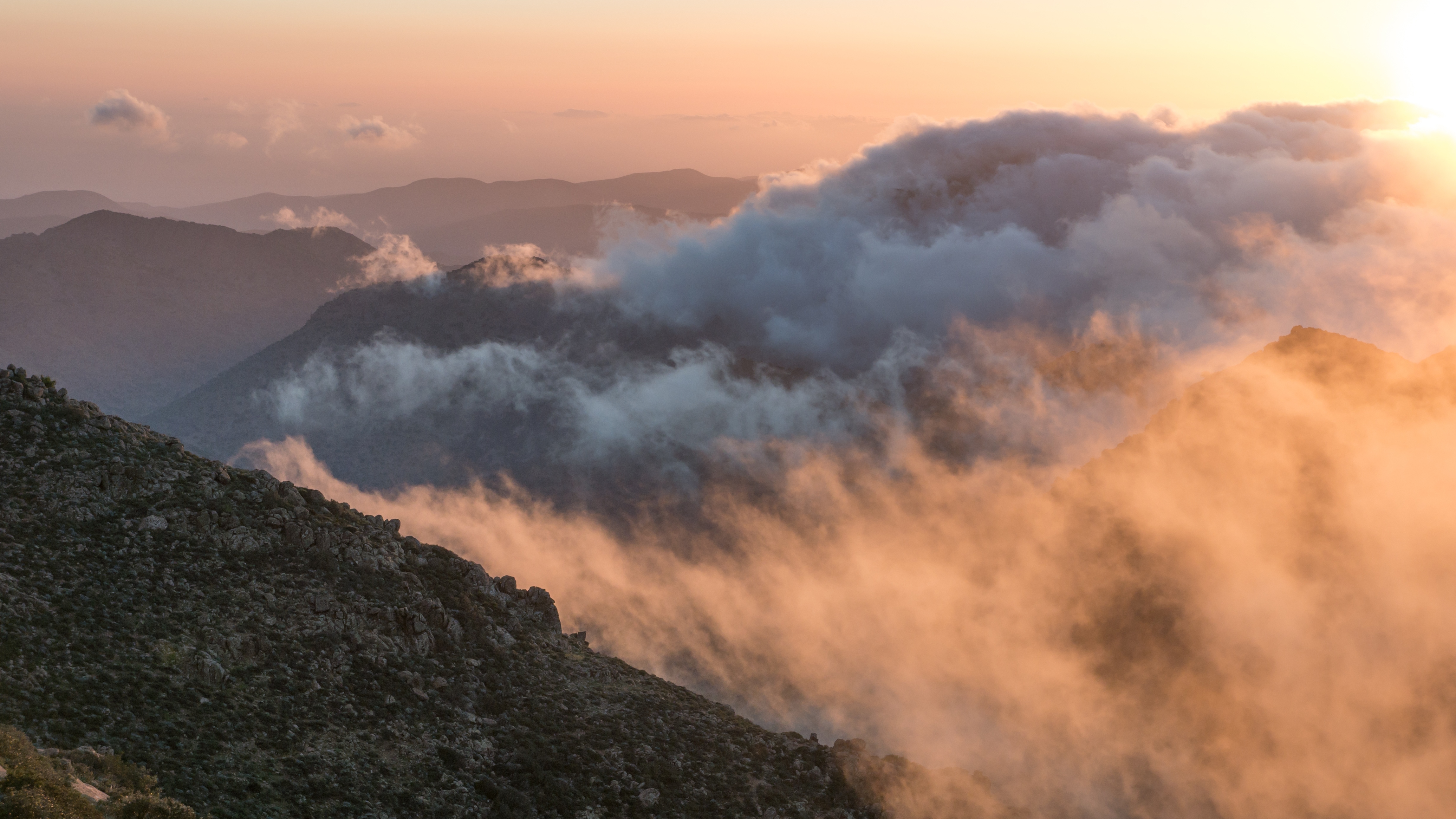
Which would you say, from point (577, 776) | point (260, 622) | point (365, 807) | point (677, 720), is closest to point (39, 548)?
point (260, 622)

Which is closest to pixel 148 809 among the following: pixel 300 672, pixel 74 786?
pixel 74 786

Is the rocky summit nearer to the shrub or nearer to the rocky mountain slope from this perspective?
the rocky mountain slope

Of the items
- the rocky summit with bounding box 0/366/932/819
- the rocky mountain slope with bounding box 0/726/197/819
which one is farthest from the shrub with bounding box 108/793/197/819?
the rocky summit with bounding box 0/366/932/819

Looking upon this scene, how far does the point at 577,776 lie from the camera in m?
55.9

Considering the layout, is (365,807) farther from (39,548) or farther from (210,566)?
(39,548)

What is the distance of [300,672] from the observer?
172 ft

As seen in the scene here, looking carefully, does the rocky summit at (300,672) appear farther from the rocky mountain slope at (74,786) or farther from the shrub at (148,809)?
the shrub at (148,809)

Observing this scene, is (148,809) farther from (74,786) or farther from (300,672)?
(300,672)

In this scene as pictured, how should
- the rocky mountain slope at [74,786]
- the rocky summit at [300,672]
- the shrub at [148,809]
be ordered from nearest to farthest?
1. the rocky mountain slope at [74,786]
2. the shrub at [148,809]
3. the rocky summit at [300,672]

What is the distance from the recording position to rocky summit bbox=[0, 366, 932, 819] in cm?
4494

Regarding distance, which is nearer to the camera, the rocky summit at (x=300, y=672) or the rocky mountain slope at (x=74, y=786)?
the rocky mountain slope at (x=74, y=786)

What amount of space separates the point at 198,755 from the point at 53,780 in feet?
43.2

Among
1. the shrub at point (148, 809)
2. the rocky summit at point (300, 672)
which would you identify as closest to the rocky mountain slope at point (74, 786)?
the shrub at point (148, 809)

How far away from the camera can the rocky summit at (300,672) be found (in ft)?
147
